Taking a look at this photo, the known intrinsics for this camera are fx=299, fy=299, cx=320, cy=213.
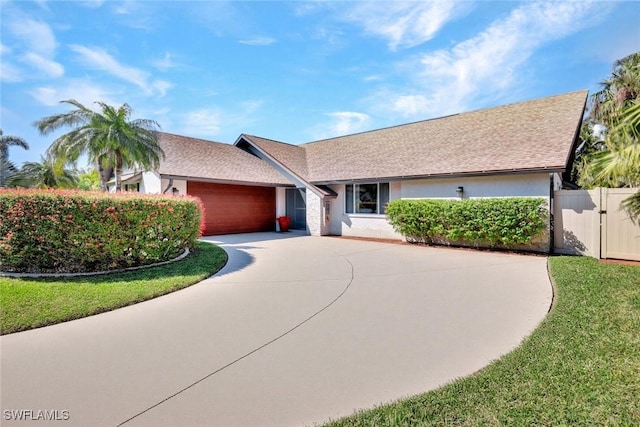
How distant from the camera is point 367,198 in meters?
16.0

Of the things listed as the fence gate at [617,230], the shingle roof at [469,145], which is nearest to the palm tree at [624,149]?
the fence gate at [617,230]

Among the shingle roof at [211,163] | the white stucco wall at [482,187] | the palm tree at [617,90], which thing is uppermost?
the palm tree at [617,90]

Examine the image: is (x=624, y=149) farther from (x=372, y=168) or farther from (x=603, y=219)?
(x=372, y=168)

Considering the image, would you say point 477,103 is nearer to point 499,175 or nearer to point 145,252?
point 499,175

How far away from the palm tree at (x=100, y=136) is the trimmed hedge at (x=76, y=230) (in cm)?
706

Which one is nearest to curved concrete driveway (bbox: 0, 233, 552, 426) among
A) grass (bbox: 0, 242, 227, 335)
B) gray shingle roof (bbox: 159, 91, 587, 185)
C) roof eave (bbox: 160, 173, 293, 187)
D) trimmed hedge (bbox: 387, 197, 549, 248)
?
grass (bbox: 0, 242, 227, 335)

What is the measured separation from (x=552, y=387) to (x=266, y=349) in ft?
10.3

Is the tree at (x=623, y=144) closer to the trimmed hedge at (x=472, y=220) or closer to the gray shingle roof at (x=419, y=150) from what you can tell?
the gray shingle roof at (x=419, y=150)

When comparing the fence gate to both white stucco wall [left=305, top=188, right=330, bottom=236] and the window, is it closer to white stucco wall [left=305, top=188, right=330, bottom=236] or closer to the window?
the window

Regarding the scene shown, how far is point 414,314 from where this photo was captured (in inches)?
201

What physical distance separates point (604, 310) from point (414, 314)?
10.2 ft

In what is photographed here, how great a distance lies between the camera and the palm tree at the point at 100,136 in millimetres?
→ 13312

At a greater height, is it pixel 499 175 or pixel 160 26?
pixel 160 26

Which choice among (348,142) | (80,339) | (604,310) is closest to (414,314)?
(604,310)
